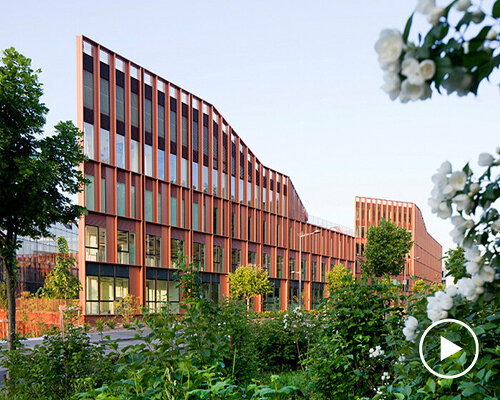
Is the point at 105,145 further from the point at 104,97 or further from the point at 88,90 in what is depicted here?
the point at 88,90

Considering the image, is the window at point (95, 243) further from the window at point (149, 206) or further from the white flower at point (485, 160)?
the white flower at point (485, 160)

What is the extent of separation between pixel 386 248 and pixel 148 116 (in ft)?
106

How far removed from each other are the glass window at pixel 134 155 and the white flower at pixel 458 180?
121 ft

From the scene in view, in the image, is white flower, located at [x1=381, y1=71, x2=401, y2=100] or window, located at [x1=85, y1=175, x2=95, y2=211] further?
window, located at [x1=85, y1=175, x2=95, y2=211]

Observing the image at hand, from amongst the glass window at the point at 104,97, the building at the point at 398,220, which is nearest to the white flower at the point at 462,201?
the glass window at the point at 104,97

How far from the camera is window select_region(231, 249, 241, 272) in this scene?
4788 centimetres

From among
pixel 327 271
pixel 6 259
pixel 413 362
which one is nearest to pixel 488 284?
pixel 413 362

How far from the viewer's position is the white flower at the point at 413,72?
1250mm

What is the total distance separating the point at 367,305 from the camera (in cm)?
686

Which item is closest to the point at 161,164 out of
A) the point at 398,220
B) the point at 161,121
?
the point at 161,121

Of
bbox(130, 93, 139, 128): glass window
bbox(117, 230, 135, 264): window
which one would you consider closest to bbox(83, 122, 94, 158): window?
bbox(130, 93, 139, 128): glass window

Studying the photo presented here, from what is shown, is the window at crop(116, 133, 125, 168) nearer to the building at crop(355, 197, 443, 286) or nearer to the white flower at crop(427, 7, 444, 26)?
the white flower at crop(427, 7, 444, 26)

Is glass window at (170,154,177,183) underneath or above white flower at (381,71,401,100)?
above

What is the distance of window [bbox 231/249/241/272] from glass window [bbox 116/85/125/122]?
56.0 feet
